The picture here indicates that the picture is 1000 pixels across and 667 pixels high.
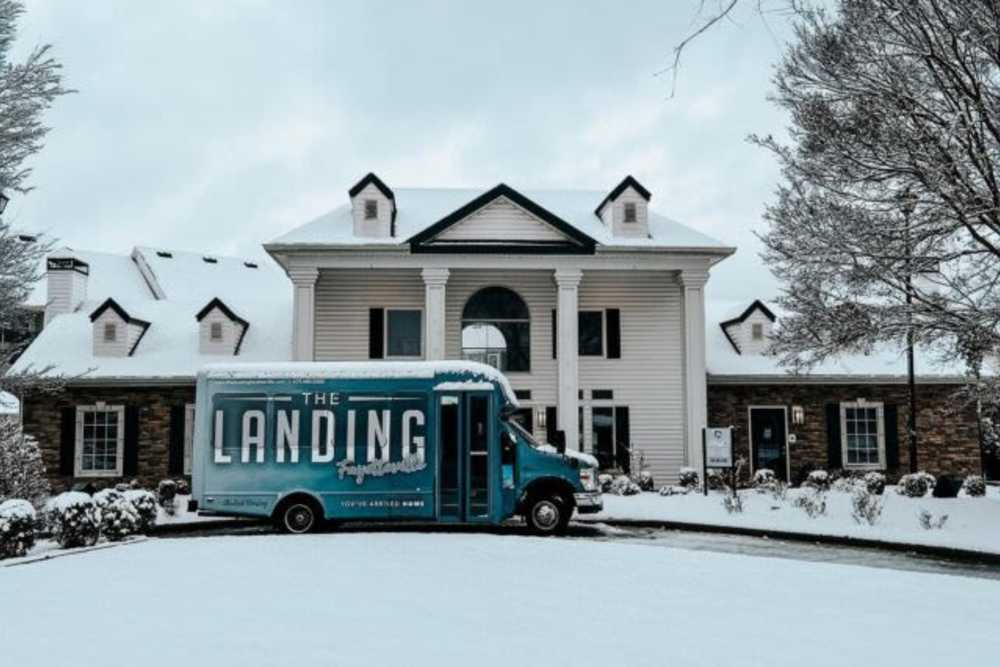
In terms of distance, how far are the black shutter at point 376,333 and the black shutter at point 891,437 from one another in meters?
14.6

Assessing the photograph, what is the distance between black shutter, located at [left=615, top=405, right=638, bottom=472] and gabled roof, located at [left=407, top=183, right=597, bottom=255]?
15.6 ft

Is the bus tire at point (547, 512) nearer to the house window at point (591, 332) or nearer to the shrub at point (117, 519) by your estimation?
the shrub at point (117, 519)

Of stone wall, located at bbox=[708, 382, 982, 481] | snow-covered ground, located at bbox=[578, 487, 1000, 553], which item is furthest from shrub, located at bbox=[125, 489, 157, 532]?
stone wall, located at bbox=[708, 382, 982, 481]

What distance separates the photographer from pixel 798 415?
2698cm

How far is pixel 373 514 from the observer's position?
15.3m

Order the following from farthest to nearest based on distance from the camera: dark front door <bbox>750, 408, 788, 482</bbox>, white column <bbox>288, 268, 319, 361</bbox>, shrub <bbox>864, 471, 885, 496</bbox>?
dark front door <bbox>750, 408, 788, 482</bbox>, white column <bbox>288, 268, 319, 361</bbox>, shrub <bbox>864, 471, 885, 496</bbox>

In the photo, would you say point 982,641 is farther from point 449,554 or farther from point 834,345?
point 834,345

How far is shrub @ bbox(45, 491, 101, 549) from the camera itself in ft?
43.6

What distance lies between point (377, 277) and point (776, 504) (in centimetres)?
1327

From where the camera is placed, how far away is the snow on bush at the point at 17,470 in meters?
15.3

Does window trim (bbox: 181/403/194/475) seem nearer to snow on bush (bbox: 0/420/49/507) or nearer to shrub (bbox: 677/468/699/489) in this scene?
snow on bush (bbox: 0/420/49/507)

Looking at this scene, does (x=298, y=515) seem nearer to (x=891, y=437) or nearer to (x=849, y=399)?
(x=849, y=399)

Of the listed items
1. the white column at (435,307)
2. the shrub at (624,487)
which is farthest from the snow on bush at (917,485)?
the white column at (435,307)

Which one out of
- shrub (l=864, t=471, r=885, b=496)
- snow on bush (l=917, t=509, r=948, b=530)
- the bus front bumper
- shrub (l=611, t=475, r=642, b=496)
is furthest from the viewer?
shrub (l=611, t=475, r=642, b=496)
